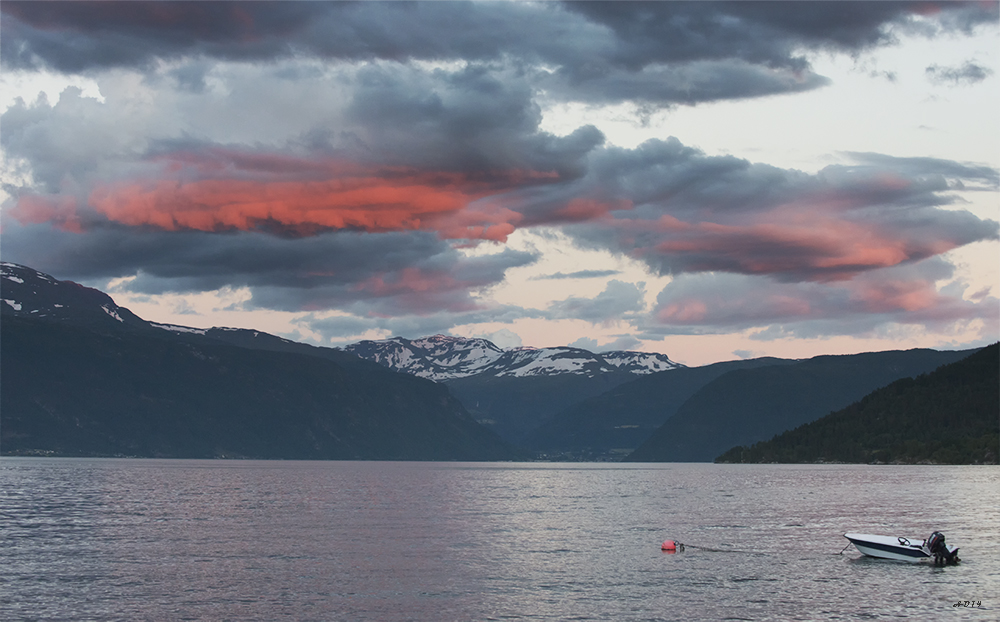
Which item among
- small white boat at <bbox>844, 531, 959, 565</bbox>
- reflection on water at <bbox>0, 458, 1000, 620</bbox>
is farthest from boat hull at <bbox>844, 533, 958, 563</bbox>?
reflection on water at <bbox>0, 458, 1000, 620</bbox>

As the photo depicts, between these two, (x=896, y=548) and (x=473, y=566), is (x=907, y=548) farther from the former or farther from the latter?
(x=473, y=566)

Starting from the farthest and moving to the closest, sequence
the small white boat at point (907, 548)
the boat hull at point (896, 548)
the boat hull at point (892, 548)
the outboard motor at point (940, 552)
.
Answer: the boat hull at point (892, 548)
the boat hull at point (896, 548)
the small white boat at point (907, 548)
the outboard motor at point (940, 552)

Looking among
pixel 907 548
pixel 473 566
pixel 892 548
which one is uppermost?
pixel 907 548

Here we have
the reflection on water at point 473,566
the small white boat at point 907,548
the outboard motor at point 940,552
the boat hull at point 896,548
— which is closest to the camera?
the reflection on water at point 473,566

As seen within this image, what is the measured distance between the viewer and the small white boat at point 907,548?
9550 centimetres

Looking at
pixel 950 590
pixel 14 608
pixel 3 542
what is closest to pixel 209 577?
pixel 14 608

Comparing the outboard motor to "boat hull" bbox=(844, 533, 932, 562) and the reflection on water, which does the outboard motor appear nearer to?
"boat hull" bbox=(844, 533, 932, 562)

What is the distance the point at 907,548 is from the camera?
98.1 meters

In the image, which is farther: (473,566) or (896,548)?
(896,548)

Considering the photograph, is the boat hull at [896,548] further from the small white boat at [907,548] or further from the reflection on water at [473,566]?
the reflection on water at [473,566]

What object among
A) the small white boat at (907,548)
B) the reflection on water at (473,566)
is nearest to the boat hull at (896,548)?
the small white boat at (907,548)

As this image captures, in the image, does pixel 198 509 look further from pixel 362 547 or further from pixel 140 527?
pixel 362 547

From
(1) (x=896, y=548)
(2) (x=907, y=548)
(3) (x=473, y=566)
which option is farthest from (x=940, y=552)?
(3) (x=473, y=566)

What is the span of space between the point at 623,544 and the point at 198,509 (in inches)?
3227
